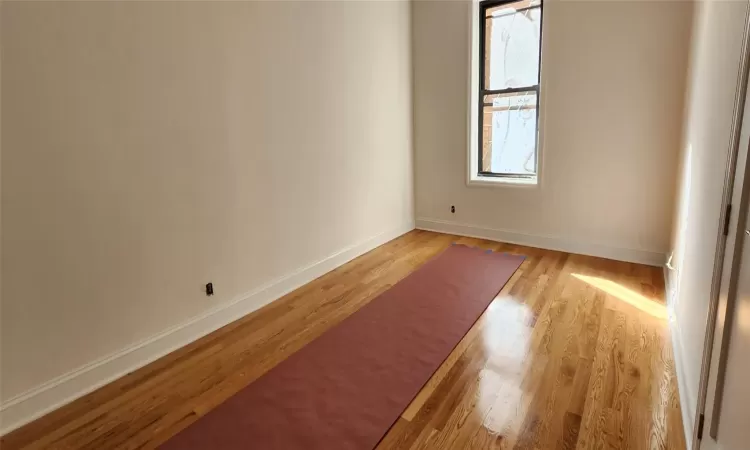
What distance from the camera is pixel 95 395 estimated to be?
208cm

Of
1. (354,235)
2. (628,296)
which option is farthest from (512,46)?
(628,296)

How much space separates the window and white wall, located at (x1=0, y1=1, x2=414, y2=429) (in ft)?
4.94

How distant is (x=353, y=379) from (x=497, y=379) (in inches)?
28.6

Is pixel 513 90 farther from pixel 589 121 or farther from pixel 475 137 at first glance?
pixel 589 121

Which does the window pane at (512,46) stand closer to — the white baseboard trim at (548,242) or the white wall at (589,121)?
the white wall at (589,121)

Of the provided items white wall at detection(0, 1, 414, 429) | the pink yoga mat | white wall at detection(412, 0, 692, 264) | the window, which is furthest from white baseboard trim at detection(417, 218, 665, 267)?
white wall at detection(0, 1, 414, 429)

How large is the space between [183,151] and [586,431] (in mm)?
2471

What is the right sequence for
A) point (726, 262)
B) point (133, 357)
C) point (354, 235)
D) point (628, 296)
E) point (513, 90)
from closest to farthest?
point (726, 262)
point (133, 357)
point (628, 296)
point (354, 235)
point (513, 90)

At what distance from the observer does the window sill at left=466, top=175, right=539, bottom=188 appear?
419cm

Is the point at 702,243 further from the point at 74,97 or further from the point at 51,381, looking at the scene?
the point at 51,381

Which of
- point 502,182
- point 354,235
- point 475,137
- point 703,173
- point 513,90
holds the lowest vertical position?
point 354,235

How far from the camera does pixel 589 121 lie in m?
3.71

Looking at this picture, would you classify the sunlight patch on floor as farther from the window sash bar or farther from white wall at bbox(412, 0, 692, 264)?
the window sash bar

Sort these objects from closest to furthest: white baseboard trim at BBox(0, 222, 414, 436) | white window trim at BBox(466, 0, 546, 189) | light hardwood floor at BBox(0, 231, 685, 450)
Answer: light hardwood floor at BBox(0, 231, 685, 450) < white baseboard trim at BBox(0, 222, 414, 436) < white window trim at BBox(466, 0, 546, 189)
